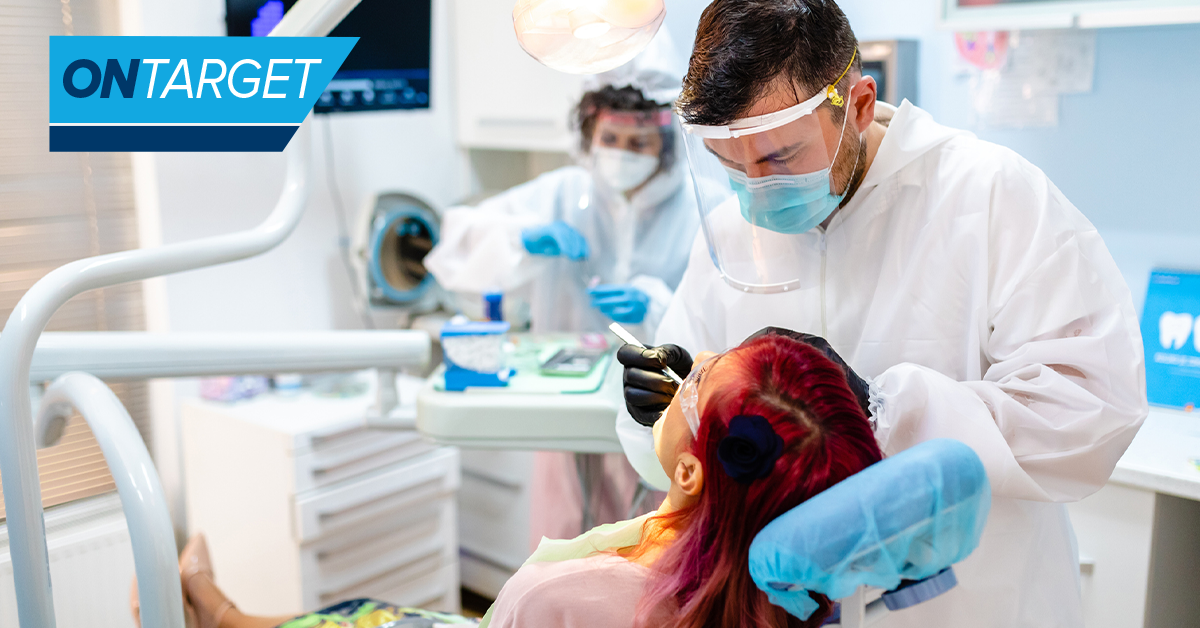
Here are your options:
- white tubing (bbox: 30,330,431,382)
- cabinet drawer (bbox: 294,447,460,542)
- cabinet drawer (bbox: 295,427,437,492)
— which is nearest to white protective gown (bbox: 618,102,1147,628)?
white tubing (bbox: 30,330,431,382)

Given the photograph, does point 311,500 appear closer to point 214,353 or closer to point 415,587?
point 415,587

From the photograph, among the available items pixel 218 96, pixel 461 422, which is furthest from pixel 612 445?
pixel 218 96

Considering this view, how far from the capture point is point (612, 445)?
1649 mm

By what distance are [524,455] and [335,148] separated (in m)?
1.14

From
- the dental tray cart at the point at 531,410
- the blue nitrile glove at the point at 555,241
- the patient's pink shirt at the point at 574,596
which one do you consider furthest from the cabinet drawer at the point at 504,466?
the patient's pink shirt at the point at 574,596

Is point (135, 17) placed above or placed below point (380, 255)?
above

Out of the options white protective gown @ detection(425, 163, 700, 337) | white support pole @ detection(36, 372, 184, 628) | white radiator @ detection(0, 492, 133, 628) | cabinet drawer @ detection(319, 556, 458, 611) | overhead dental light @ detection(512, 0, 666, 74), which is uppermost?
overhead dental light @ detection(512, 0, 666, 74)

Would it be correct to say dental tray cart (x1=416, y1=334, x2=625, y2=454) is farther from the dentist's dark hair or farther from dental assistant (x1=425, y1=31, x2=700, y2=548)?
the dentist's dark hair

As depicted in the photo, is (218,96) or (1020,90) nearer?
(218,96)

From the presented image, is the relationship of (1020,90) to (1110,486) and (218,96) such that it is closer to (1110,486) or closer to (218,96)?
(1110,486)

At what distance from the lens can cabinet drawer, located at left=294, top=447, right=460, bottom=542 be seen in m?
2.29

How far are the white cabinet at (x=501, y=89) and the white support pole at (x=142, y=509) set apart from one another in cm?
185

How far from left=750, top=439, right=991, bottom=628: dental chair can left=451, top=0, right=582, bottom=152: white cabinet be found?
2.07 meters

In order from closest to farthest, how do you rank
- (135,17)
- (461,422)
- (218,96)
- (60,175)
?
(218,96), (60,175), (135,17), (461,422)
